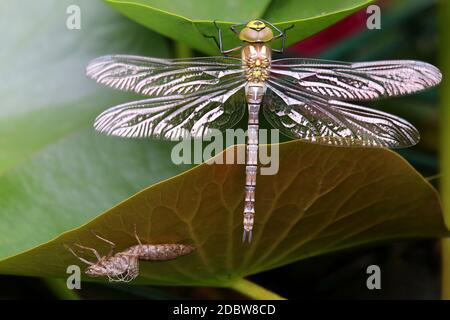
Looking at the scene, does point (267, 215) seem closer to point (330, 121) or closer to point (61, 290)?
point (330, 121)

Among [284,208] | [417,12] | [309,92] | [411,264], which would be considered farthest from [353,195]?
[417,12]

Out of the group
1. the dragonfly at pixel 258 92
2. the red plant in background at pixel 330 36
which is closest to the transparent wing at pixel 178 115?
the dragonfly at pixel 258 92

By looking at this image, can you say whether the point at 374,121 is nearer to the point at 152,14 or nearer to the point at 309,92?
the point at 309,92

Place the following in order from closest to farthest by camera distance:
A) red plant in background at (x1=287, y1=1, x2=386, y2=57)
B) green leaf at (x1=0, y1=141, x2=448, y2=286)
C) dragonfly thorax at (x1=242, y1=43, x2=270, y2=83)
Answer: green leaf at (x1=0, y1=141, x2=448, y2=286)
dragonfly thorax at (x1=242, y1=43, x2=270, y2=83)
red plant in background at (x1=287, y1=1, x2=386, y2=57)

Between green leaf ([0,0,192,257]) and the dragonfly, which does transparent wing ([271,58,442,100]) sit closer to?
the dragonfly

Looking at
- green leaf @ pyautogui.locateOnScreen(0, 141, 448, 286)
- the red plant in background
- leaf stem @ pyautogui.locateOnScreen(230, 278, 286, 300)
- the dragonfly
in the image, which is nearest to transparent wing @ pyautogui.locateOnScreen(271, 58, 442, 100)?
the dragonfly
